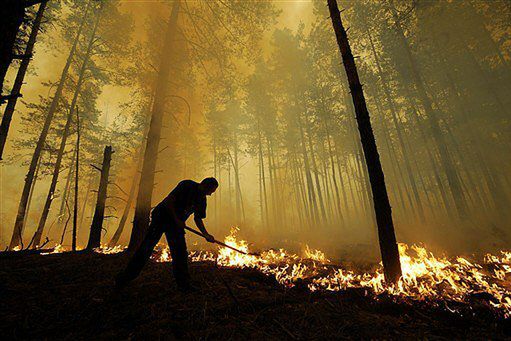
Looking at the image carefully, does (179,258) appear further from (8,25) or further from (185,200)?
(8,25)

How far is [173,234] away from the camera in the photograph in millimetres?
4172

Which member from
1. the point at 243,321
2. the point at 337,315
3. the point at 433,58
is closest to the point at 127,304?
the point at 243,321

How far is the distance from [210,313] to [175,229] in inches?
62.4

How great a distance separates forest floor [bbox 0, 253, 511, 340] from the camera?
2787 mm

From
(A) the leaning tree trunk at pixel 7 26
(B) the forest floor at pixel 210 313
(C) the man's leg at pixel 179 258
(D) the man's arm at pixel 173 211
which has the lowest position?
(B) the forest floor at pixel 210 313

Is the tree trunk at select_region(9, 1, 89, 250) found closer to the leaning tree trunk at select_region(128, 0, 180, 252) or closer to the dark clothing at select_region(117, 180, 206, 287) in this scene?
the leaning tree trunk at select_region(128, 0, 180, 252)

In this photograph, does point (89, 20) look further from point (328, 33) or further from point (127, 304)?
point (127, 304)

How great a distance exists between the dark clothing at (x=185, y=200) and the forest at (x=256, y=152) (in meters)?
0.12

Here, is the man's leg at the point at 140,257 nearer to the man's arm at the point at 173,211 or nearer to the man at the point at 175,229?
the man at the point at 175,229

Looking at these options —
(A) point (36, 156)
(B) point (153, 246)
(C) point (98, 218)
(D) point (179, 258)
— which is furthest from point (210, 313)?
(A) point (36, 156)

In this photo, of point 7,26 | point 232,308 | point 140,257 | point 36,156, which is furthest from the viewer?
point 36,156

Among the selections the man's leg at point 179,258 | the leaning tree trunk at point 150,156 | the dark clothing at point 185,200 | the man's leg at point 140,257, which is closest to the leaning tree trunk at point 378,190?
the dark clothing at point 185,200

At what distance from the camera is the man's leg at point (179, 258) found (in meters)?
4.04

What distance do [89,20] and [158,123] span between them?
12892 millimetres
